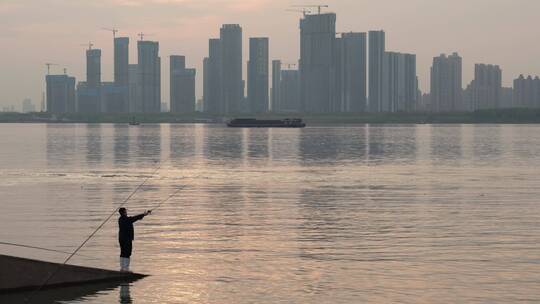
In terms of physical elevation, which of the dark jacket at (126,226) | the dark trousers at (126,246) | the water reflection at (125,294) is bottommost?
the water reflection at (125,294)

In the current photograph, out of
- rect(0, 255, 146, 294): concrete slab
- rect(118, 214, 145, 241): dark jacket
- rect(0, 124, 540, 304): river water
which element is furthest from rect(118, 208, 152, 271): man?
rect(0, 124, 540, 304): river water

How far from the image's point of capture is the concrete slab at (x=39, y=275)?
23906 millimetres

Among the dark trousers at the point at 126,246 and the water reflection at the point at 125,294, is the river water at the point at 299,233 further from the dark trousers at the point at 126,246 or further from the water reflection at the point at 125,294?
the dark trousers at the point at 126,246

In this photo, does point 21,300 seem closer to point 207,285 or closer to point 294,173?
point 207,285

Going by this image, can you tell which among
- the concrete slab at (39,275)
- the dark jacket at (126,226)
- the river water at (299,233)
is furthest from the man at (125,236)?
the river water at (299,233)

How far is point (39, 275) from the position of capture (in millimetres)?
24406

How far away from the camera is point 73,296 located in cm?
2373

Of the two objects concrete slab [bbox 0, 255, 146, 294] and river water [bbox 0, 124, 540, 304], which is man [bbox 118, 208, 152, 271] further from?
river water [bbox 0, 124, 540, 304]

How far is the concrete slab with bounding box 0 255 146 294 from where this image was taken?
2391 cm

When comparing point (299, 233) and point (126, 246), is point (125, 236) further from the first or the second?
point (299, 233)

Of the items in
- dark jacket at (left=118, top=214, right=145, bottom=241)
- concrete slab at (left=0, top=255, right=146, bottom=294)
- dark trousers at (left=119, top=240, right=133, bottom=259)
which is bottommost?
concrete slab at (left=0, top=255, right=146, bottom=294)

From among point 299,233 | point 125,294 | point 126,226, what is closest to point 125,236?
point 126,226

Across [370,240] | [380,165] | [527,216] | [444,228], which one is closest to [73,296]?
[370,240]

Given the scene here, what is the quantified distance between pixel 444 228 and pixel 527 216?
6101mm
